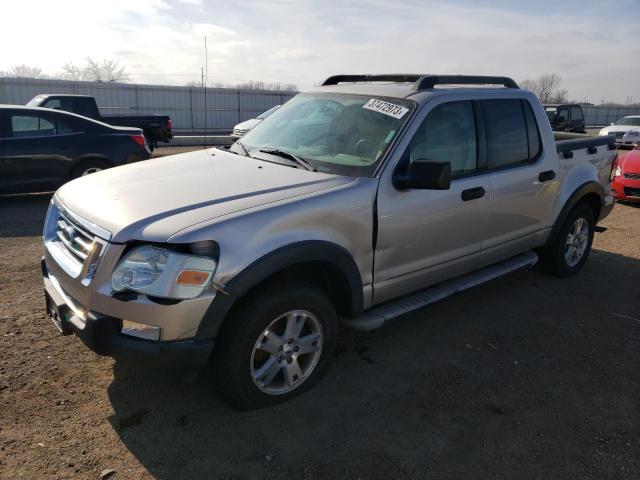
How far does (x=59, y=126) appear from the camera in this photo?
818 centimetres

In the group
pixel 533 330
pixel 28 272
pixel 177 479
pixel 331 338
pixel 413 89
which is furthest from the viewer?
pixel 28 272

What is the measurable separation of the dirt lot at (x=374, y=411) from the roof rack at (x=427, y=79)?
6.28 feet

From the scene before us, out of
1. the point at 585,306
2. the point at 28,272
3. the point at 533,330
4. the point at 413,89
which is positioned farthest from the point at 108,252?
the point at 585,306

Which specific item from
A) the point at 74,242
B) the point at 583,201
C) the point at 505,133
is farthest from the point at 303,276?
the point at 583,201

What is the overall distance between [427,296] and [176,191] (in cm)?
192

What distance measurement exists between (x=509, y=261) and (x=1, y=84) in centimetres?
2426

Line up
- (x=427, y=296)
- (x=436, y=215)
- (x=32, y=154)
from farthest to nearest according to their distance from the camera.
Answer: (x=32, y=154)
(x=427, y=296)
(x=436, y=215)

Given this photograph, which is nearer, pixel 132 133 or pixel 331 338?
pixel 331 338

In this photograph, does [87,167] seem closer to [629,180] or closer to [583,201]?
[583,201]

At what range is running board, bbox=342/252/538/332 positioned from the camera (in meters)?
3.29

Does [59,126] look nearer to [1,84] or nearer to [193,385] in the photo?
[193,385]

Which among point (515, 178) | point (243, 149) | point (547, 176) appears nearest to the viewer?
point (243, 149)

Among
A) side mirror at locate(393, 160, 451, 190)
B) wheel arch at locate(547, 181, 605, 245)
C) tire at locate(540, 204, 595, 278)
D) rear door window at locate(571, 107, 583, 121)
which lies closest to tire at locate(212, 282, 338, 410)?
side mirror at locate(393, 160, 451, 190)

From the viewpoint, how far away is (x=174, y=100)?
2628cm
